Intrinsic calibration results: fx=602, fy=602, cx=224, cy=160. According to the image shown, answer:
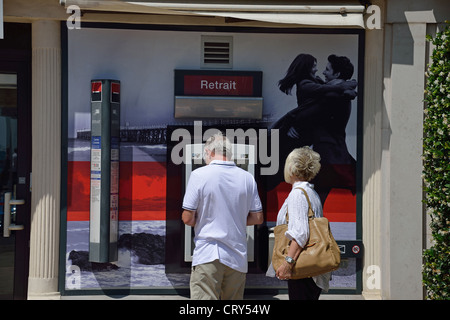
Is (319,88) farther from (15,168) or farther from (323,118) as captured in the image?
(15,168)

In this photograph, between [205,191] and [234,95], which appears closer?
[205,191]

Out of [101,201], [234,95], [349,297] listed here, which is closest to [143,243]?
[101,201]

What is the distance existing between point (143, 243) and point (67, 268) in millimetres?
804

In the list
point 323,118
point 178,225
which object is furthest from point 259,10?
point 178,225

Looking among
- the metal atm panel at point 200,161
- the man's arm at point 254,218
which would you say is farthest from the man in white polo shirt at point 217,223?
the metal atm panel at point 200,161

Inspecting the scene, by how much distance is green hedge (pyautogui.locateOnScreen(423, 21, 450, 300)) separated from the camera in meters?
5.27

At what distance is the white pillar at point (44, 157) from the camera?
601 centimetres

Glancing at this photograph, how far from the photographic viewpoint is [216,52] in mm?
6270

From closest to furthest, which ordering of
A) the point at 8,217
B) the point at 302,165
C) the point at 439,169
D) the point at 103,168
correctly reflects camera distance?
the point at 302,165 → the point at 439,169 → the point at 103,168 → the point at 8,217

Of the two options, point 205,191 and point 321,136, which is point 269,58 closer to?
point 321,136

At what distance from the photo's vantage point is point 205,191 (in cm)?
443

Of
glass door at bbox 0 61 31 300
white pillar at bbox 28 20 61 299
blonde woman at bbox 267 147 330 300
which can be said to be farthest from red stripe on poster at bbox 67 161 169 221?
blonde woman at bbox 267 147 330 300

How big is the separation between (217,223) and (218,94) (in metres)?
2.14

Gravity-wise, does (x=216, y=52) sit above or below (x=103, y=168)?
above
